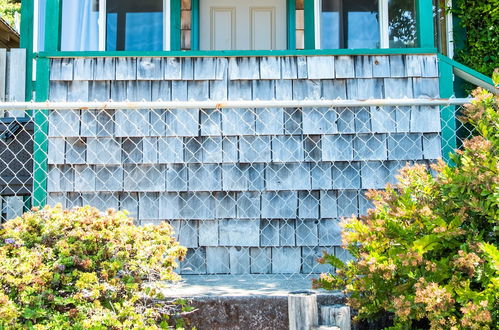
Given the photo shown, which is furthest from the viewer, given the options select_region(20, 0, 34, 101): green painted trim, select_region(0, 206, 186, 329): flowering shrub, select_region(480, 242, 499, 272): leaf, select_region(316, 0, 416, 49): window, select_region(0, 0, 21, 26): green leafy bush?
select_region(0, 0, 21, 26): green leafy bush

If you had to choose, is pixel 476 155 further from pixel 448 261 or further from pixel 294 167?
pixel 294 167

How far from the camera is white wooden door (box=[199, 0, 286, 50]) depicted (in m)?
6.55

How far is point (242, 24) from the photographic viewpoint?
21.9ft

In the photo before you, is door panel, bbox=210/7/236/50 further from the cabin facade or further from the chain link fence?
the chain link fence

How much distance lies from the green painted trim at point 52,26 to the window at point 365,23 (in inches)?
108

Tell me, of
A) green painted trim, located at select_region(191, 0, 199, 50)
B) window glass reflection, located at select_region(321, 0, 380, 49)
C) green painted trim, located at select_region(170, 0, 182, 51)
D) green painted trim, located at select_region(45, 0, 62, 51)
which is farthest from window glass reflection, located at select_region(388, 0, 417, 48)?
green painted trim, located at select_region(45, 0, 62, 51)

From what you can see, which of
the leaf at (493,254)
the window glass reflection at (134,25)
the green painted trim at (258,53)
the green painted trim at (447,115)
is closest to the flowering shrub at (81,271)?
the leaf at (493,254)

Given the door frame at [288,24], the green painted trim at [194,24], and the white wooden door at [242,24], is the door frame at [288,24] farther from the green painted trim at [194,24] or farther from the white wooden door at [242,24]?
the white wooden door at [242,24]

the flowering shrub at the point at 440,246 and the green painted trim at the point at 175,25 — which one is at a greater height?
the green painted trim at the point at 175,25

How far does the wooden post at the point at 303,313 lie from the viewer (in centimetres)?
245

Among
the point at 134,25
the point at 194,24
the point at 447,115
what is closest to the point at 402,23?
the point at 447,115

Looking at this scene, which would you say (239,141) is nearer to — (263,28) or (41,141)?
(41,141)

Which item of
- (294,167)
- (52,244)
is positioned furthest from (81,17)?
(52,244)

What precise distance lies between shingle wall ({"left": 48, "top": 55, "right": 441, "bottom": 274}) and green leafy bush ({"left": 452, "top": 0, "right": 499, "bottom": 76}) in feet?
6.49
